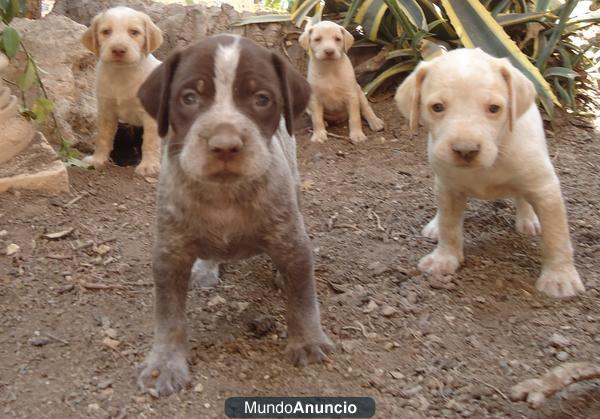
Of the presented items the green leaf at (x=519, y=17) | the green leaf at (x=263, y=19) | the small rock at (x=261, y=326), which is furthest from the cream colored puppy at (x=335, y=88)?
the small rock at (x=261, y=326)

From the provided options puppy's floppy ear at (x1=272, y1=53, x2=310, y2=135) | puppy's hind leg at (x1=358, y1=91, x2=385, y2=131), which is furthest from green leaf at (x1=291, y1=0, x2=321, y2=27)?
puppy's floppy ear at (x1=272, y1=53, x2=310, y2=135)

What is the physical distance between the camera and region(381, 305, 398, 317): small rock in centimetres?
319

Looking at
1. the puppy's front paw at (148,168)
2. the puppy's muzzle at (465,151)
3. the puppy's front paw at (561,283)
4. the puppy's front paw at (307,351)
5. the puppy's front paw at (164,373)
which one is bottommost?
the puppy's front paw at (148,168)

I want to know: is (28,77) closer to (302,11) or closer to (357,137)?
(357,137)

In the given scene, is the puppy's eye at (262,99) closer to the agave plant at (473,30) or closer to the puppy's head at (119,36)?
the puppy's head at (119,36)

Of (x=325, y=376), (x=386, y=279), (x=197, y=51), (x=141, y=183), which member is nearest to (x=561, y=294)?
(x=386, y=279)

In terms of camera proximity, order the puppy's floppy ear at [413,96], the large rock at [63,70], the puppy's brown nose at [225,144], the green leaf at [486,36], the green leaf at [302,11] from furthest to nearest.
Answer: the green leaf at [302,11] < the large rock at [63,70] < the green leaf at [486,36] < the puppy's floppy ear at [413,96] < the puppy's brown nose at [225,144]

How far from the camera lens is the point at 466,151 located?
295cm

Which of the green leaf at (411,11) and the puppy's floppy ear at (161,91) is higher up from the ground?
the puppy's floppy ear at (161,91)

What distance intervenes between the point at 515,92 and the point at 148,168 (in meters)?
2.90

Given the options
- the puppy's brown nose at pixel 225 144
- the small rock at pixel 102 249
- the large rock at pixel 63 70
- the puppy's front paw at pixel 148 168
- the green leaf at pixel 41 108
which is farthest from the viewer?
the large rock at pixel 63 70

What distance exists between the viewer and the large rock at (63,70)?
558 centimetres

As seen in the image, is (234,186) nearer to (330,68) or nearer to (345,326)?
(345,326)

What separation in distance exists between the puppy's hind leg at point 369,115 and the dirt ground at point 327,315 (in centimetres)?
138
